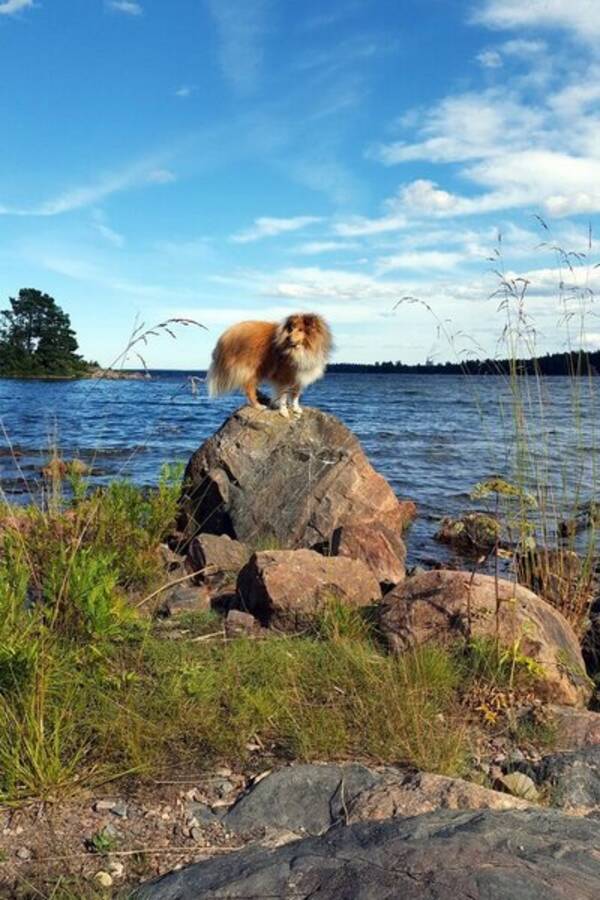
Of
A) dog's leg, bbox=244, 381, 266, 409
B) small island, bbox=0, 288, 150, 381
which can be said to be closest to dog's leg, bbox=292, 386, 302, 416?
dog's leg, bbox=244, 381, 266, 409

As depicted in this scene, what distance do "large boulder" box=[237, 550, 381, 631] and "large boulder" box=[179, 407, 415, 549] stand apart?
2.17 metres

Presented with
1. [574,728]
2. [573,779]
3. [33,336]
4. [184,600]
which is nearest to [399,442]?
[184,600]

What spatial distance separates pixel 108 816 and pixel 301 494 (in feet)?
17.0

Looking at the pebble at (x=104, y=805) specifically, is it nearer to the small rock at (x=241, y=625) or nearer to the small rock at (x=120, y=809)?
the small rock at (x=120, y=809)

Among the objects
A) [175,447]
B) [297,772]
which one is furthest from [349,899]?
[175,447]

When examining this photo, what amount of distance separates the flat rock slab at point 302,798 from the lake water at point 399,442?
211cm

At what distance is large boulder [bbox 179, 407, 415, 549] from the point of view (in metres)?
7.57

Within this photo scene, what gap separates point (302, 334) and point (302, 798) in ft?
19.3

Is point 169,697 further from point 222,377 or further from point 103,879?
point 222,377

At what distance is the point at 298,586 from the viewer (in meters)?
4.70

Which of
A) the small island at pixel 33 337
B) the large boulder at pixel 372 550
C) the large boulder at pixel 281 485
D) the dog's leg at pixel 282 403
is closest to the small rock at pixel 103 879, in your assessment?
the large boulder at pixel 372 550

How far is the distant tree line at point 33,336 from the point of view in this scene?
54438 millimetres

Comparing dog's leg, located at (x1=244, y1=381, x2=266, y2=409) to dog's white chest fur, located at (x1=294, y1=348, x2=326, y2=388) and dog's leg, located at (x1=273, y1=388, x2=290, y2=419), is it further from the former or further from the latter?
dog's white chest fur, located at (x1=294, y1=348, x2=326, y2=388)

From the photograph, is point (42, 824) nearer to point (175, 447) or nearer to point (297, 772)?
point (297, 772)
